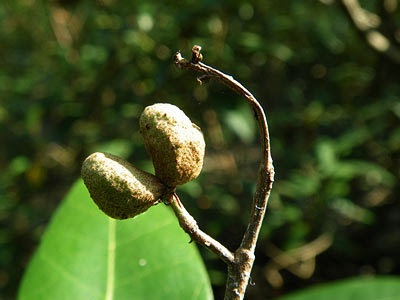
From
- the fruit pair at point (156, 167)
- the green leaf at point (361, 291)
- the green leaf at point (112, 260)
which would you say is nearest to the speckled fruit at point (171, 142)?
the fruit pair at point (156, 167)

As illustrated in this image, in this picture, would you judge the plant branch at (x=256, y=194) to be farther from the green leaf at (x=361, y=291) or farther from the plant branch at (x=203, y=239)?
the green leaf at (x=361, y=291)

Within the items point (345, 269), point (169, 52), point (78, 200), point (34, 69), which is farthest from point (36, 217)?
point (345, 269)

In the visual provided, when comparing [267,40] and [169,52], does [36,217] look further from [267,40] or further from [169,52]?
[267,40]

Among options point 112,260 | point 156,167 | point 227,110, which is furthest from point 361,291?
point 227,110

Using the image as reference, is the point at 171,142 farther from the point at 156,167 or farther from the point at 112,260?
the point at 112,260

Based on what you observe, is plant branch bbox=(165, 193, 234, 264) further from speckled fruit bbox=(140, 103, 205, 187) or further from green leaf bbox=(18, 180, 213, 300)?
green leaf bbox=(18, 180, 213, 300)
